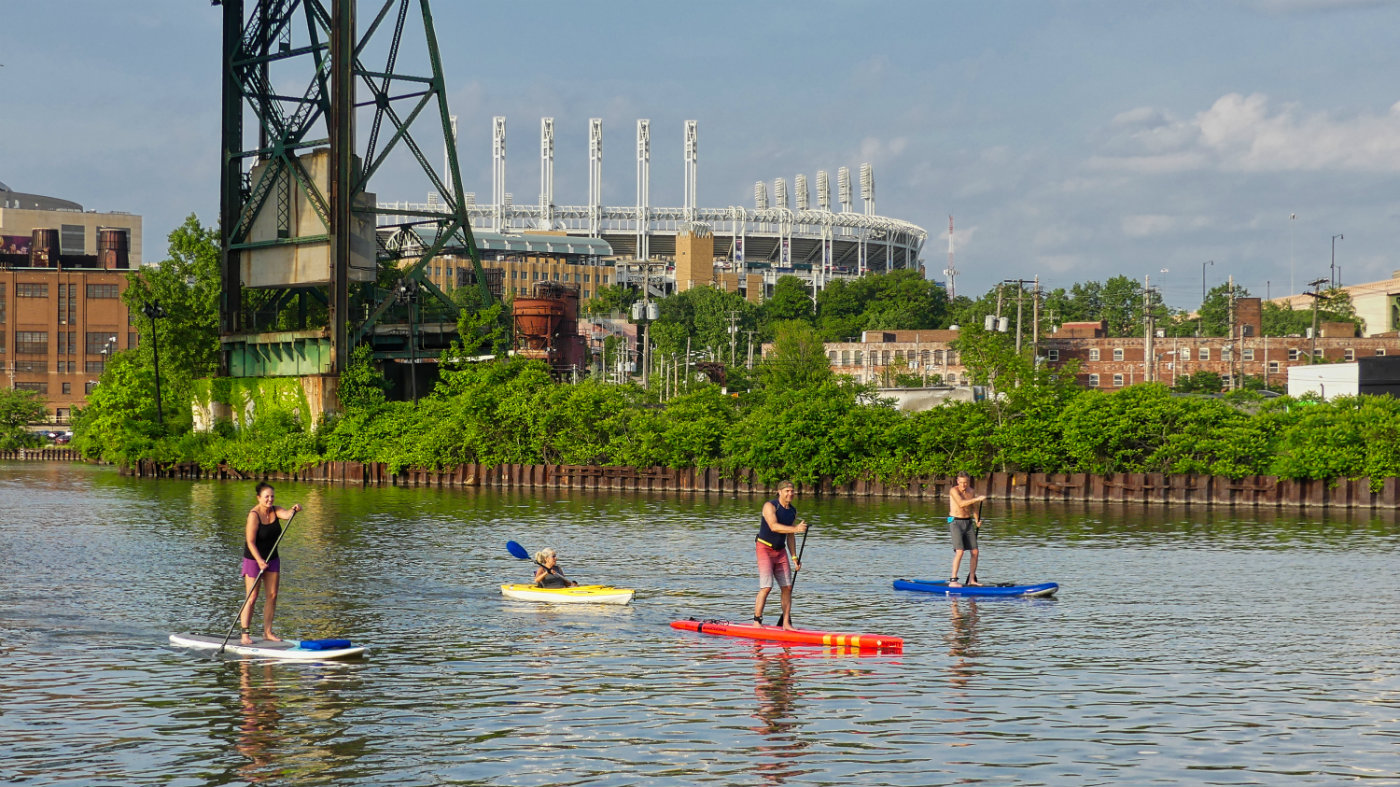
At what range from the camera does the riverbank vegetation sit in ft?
217

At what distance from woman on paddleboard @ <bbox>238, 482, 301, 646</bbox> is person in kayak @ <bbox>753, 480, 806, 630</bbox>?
7.15 metres

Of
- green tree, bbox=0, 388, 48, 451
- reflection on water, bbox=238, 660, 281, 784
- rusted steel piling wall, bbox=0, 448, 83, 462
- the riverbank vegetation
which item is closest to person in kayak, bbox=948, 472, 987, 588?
reflection on water, bbox=238, 660, 281, 784

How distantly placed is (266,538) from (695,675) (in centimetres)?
642

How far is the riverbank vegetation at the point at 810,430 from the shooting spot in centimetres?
6612

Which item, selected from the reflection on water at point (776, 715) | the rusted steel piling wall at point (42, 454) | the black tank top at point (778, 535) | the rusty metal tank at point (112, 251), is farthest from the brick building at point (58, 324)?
the reflection on water at point (776, 715)

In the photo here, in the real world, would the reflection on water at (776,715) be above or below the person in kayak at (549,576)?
below

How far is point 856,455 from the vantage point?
71250 mm

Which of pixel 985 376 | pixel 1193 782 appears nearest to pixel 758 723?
pixel 1193 782

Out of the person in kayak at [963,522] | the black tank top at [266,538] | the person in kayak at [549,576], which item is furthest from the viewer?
the person in kayak at [963,522]

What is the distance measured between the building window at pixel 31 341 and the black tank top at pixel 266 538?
18284 cm

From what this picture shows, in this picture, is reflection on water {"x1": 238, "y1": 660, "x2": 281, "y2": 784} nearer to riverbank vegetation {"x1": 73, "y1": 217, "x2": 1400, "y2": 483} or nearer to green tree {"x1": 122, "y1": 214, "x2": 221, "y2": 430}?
riverbank vegetation {"x1": 73, "y1": 217, "x2": 1400, "y2": 483}

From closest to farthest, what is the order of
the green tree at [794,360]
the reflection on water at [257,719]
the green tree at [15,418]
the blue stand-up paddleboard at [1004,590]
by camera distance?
the reflection on water at [257,719], the blue stand-up paddleboard at [1004,590], the green tree at [794,360], the green tree at [15,418]

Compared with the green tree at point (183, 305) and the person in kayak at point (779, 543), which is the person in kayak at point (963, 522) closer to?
the person in kayak at point (779, 543)

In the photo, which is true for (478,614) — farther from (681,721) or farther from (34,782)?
(34,782)
